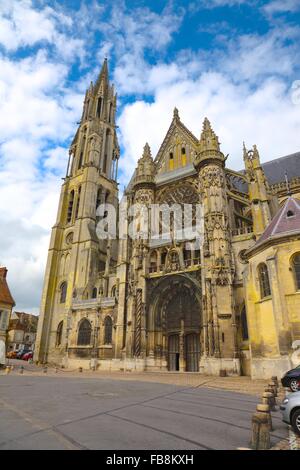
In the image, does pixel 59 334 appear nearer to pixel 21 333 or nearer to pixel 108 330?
pixel 108 330

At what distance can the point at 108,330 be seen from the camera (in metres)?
26.3

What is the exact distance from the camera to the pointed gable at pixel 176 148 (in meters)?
30.4

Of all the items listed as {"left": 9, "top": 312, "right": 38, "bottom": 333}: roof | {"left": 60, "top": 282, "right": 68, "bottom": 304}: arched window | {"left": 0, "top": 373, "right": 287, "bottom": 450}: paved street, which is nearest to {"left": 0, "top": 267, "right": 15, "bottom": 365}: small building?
{"left": 60, "top": 282, "right": 68, "bottom": 304}: arched window

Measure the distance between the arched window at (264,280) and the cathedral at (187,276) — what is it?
8 centimetres

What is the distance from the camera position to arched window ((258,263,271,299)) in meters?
16.4

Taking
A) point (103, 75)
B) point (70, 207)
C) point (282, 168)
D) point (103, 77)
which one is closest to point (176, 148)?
point (282, 168)

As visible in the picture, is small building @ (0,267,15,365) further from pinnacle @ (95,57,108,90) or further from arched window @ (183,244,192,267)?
pinnacle @ (95,57,108,90)

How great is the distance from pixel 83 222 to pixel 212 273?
20164 millimetres

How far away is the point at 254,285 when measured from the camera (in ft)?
56.0

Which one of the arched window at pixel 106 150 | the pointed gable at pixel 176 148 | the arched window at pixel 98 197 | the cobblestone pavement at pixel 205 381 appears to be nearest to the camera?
the cobblestone pavement at pixel 205 381

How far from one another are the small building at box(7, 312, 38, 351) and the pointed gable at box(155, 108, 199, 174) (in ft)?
147

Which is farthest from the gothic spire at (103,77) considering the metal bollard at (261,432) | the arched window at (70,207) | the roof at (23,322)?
the metal bollard at (261,432)

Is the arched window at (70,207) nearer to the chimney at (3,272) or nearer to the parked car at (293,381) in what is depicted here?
the chimney at (3,272)
